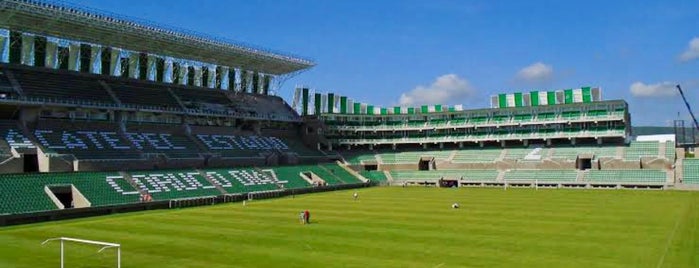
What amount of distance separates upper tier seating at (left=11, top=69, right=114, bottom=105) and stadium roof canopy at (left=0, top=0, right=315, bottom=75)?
174 inches

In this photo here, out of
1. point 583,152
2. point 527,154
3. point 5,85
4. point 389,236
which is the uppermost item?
point 5,85

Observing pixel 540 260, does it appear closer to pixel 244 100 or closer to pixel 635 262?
pixel 635 262

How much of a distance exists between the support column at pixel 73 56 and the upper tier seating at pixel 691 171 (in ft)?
232

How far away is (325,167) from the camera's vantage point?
80.2 meters

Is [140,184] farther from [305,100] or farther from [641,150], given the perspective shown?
[641,150]

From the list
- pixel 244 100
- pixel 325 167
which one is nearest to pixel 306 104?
pixel 244 100

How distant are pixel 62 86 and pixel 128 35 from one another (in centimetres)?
895

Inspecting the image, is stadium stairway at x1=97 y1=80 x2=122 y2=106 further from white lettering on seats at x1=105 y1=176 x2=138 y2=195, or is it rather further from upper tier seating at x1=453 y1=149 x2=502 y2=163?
upper tier seating at x1=453 y1=149 x2=502 y2=163

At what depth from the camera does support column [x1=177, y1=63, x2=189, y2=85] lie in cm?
7969

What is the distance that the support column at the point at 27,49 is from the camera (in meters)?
62.0

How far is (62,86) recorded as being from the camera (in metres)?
63.3

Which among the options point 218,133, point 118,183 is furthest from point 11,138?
point 218,133

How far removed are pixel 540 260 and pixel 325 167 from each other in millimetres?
58308

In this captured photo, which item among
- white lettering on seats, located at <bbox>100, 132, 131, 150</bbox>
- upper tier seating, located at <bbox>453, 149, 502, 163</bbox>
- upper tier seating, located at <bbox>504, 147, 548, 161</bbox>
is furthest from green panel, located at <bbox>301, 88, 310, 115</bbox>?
white lettering on seats, located at <bbox>100, 132, 131, 150</bbox>
